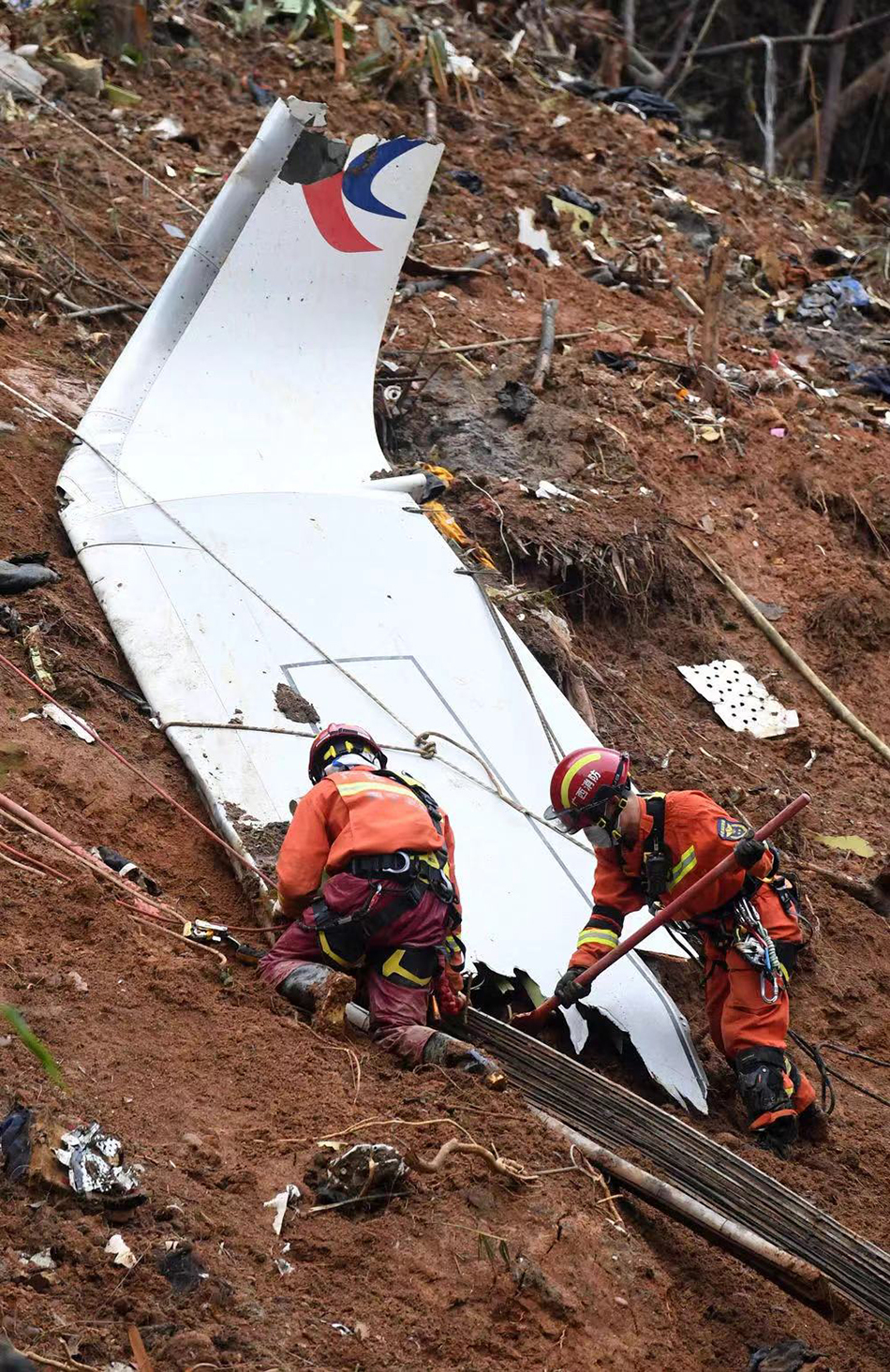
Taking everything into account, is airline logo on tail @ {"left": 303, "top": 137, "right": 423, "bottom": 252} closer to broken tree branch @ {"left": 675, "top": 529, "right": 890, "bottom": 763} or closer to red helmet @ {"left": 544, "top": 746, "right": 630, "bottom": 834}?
broken tree branch @ {"left": 675, "top": 529, "right": 890, "bottom": 763}

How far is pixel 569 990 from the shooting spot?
412cm

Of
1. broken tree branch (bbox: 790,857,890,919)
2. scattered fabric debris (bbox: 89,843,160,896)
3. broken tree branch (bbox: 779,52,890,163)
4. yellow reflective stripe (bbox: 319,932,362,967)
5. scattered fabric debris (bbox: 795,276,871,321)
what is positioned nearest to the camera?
yellow reflective stripe (bbox: 319,932,362,967)

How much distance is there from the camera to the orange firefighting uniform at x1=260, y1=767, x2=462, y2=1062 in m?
3.75

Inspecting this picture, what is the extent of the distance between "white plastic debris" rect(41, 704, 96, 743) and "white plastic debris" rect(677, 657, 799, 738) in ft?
11.1

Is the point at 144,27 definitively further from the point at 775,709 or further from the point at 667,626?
the point at 775,709

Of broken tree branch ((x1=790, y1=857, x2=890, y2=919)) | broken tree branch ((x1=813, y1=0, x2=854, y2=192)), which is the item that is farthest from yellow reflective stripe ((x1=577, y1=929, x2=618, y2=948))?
broken tree branch ((x1=813, y1=0, x2=854, y2=192))

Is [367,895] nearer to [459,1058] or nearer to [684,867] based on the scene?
[459,1058]

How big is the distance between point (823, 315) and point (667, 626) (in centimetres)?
460

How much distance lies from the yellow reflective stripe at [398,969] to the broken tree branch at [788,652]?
144 inches

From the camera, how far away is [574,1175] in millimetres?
3322

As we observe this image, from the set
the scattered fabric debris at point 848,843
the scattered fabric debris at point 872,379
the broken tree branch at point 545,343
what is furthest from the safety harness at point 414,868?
the scattered fabric debris at point 872,379

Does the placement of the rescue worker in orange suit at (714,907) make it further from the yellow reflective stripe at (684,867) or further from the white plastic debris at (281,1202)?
the white plastic debris at (281,1202)

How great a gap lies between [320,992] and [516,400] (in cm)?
476

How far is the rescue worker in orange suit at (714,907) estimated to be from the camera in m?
4.24
